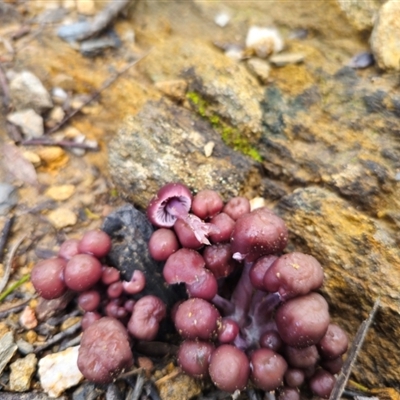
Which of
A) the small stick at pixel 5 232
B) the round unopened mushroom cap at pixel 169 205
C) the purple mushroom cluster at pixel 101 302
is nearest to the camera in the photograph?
the purple mushroom cluster at pixel 101 302

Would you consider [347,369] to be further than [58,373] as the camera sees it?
No

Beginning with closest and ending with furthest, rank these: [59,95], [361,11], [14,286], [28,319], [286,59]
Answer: [28,319] → [14,286] → [361,11] → [286,59] → [59,95]

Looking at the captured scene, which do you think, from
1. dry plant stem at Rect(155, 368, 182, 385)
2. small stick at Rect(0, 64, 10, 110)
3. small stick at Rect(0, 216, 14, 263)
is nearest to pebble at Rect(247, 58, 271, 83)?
small stick at Rect(0, 64, 10, 110)

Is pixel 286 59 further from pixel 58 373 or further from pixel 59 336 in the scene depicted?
pixel 58 373

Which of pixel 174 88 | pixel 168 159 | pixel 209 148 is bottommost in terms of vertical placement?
pixel 168 159

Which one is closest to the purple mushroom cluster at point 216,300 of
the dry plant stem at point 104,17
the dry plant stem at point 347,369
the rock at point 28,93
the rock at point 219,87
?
the dry plant stem at point 347,369

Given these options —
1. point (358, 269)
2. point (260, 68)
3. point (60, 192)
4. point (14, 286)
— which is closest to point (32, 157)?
point (60, 192)

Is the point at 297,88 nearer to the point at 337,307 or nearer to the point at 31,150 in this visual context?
the point at 337,307

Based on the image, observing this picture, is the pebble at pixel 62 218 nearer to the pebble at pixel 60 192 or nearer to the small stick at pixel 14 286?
the pebble at pixel 60 192
